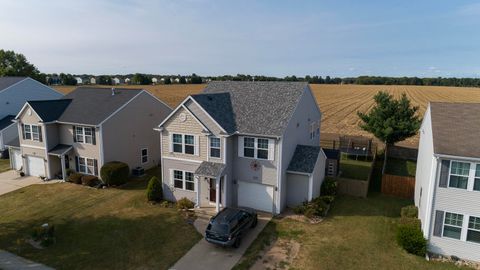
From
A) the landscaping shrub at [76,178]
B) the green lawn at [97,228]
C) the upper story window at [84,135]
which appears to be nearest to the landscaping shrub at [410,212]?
the green lawn at [97,228]

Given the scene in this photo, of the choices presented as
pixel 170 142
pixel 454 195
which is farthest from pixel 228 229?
pixel 454 195

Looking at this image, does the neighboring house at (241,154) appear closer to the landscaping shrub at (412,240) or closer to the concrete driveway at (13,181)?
the landscaping shrub at (412,240)

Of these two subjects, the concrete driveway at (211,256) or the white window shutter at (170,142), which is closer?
the concrete driveway at (211,256)

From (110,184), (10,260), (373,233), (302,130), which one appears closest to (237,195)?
(302,130)

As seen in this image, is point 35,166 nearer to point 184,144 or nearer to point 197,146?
point 184,144

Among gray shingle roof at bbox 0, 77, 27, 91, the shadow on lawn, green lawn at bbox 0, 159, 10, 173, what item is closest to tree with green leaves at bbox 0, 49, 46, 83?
gray shingle roof at bbox 0, 77, 27, 91
